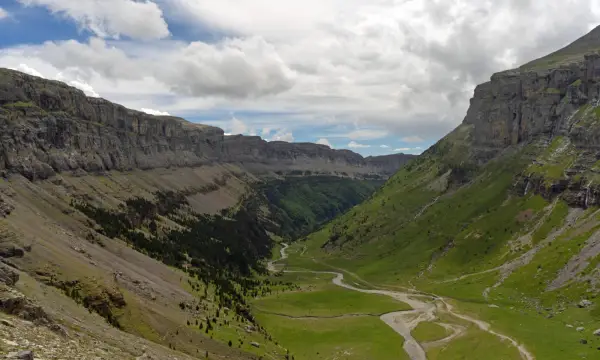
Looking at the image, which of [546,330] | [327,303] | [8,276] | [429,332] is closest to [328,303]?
[327,303]

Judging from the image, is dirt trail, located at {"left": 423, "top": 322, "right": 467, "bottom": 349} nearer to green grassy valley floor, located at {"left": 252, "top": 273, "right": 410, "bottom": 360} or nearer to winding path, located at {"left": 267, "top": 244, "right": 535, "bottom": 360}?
winding path, located at {"left": 267, "top": 244, "right": 535, "bottom": 360}

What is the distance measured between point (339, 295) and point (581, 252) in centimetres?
8092

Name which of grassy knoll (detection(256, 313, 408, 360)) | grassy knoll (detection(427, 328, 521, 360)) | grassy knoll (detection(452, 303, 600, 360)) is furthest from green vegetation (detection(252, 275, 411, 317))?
grassy knoll (detection(427, 328, 521, 360))

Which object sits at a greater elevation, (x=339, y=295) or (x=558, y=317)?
(x=558, y=317)

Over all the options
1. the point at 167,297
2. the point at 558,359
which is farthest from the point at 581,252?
the point at 167,297

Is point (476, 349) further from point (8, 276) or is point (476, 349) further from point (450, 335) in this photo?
point (8, 276)

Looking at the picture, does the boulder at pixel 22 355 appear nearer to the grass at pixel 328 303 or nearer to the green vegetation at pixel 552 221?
the grass at pixel 328 303

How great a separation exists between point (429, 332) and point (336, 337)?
76.4 ft

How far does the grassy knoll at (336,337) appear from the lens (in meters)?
103

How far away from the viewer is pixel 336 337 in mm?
118750

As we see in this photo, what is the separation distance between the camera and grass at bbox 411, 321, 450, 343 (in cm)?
11069

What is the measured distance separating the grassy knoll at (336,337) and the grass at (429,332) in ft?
15.8

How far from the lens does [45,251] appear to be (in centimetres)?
7869

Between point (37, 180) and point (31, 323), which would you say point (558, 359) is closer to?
point (31, 323)
